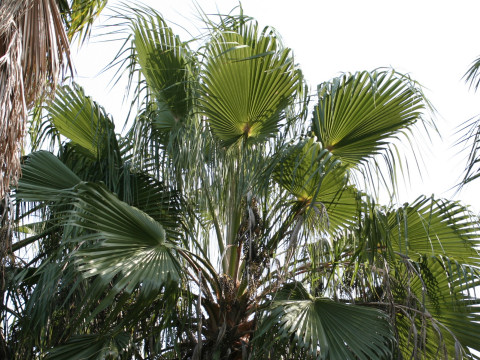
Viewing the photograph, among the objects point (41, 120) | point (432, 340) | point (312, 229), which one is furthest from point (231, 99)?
point (432, 340)

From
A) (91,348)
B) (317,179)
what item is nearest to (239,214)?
(317,179)

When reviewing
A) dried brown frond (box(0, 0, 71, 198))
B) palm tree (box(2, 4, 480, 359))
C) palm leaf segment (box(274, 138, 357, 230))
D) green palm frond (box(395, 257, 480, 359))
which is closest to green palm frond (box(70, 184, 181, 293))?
palm tree (box(2, 4, 480, 359))

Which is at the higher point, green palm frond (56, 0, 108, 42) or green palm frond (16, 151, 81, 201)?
green palm frond (56, 0, 108, 42)

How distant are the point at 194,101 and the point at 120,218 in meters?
1.41

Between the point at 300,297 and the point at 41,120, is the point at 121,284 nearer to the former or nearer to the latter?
the point at 300,297

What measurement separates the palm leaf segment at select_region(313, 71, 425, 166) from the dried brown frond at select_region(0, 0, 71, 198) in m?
2.45

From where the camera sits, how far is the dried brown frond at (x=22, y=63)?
3760 millimetres

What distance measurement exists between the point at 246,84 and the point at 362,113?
103cm

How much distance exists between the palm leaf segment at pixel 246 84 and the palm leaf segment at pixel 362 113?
36 cm

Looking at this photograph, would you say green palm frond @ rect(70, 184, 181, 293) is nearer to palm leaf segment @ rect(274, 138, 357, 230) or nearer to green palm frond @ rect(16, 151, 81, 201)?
green palm frond @ rect(16, 151, 81, 201)

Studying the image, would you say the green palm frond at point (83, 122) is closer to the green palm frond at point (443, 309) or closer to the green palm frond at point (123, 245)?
the green palm frond at point (123, 245)

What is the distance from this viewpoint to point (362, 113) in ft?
19.2

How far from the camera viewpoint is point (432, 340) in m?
5.71

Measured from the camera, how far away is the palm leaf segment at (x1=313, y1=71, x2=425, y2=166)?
5.81m
